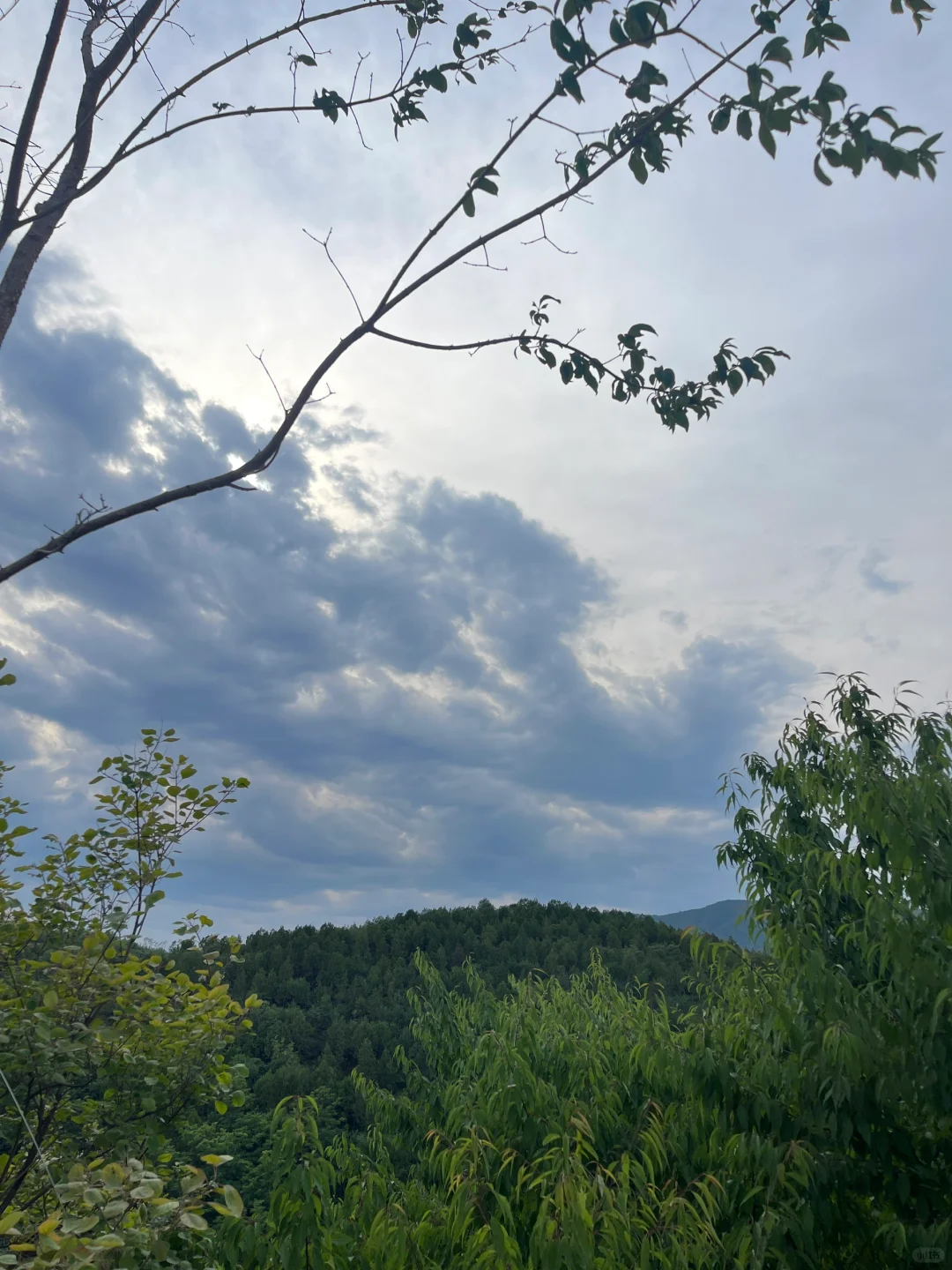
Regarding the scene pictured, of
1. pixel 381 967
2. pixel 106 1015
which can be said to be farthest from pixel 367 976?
pixel 106 1015

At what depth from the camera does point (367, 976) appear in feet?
80.5

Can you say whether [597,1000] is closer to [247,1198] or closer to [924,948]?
[924,948]

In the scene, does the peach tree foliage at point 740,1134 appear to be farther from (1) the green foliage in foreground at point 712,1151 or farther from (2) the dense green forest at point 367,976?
(2) the dense green forest at point 367,976

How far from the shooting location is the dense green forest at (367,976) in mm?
19578

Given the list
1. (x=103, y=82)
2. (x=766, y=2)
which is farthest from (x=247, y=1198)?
(x=766, y=2)

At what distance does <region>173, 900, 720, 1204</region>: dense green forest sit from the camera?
771 inches

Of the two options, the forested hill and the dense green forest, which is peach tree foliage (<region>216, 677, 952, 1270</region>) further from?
the forested hill

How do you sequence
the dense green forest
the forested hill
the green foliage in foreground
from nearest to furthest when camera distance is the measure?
the green foliage in foreground < the dense green forest < the forested hill

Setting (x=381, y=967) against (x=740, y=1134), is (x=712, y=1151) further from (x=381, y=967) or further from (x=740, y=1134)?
(x=381, y=967)

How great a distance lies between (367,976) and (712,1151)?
20.2m

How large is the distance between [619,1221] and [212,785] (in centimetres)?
327

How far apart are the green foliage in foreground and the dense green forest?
11.8 metres

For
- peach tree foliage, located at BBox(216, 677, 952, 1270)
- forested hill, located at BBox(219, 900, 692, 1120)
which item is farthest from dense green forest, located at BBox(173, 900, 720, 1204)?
peach tree foliage, located at BBox(216, 677, 952, 1270)

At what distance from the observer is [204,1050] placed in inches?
225
